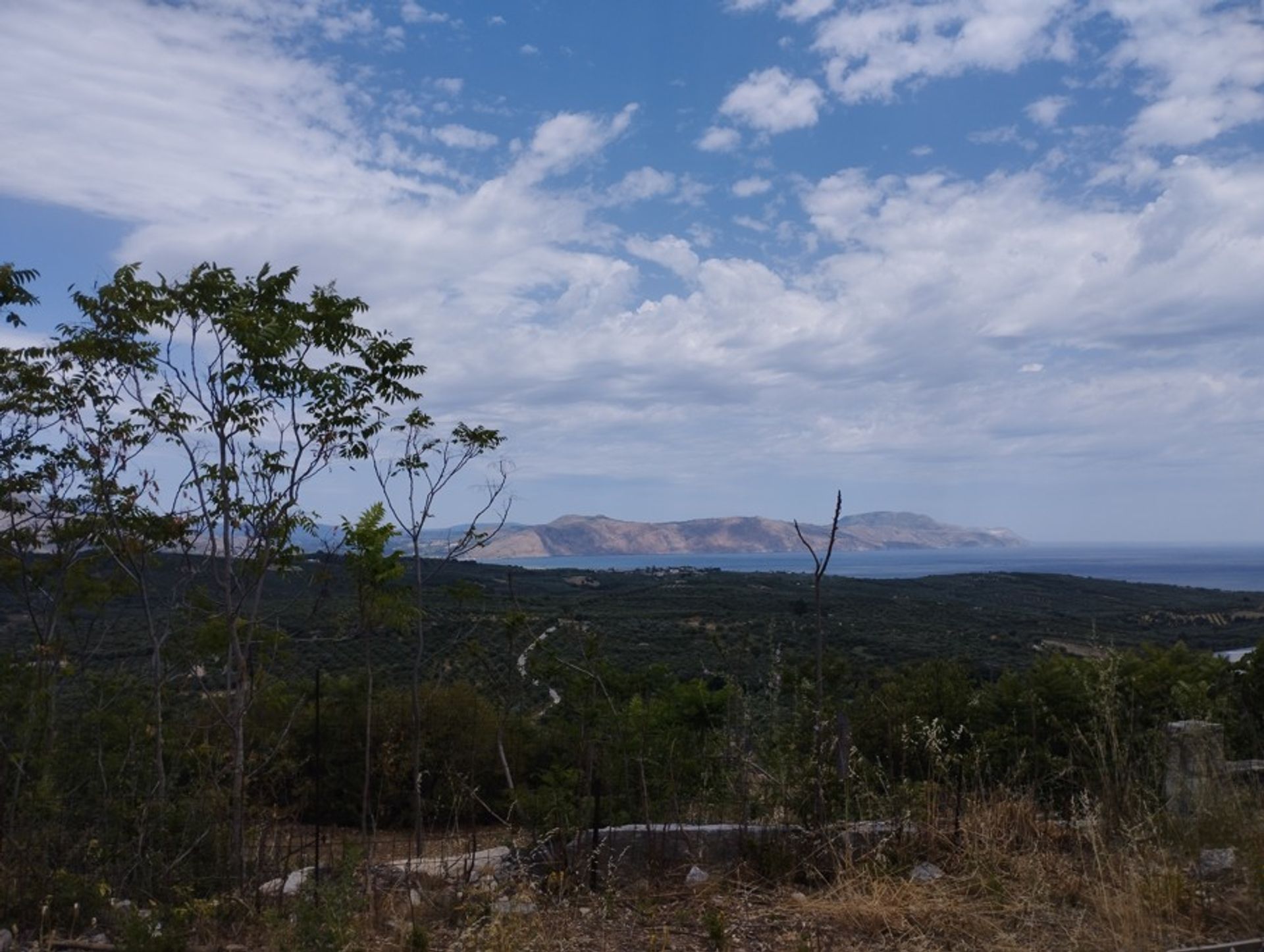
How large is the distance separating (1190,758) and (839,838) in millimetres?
2060

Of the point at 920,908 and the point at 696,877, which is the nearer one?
the point at 920,908

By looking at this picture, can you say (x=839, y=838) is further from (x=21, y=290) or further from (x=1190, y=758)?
(x=21, y=290)

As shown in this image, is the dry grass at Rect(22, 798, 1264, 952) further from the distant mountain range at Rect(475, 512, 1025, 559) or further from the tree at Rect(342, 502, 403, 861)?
the distant mountain range at Rect(475, 512, 1025, 559)

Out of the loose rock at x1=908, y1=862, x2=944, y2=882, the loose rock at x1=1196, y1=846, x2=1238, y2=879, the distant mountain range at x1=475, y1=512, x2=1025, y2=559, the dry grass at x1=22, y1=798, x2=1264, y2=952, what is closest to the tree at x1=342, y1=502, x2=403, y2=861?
the dry grass at x1=22, y1=798, x2=1264, y2=952

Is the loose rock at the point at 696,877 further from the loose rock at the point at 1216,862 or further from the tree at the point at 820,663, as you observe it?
the loose rock at the point at 1216,862

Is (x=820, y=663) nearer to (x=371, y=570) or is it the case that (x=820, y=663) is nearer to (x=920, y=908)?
(x=920, y=908)


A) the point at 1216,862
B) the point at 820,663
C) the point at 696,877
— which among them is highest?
the point at 820,663

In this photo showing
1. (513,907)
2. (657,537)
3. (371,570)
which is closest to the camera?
(513,907)

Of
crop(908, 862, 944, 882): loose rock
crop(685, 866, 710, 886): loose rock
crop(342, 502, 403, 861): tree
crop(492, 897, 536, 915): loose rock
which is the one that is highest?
crop(342, 502, 403, 861): tree

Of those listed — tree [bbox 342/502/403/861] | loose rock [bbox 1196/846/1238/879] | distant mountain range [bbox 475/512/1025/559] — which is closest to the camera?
loose rock [bbox 1196/846/1238/879]

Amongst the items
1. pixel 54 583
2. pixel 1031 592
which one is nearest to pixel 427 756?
pixel 54 583

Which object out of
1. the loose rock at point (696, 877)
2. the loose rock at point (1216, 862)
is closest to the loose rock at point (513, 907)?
the loose rock at point (696, 877)

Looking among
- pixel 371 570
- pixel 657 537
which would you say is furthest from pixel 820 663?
pixel 657 537

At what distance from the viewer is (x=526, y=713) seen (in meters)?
9.99
